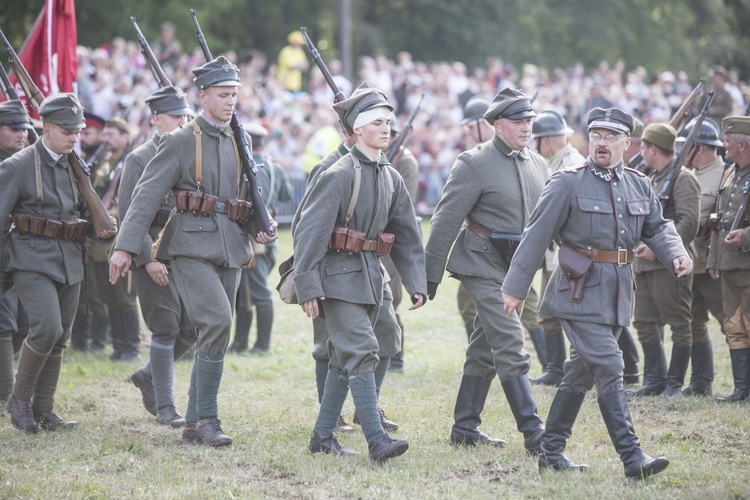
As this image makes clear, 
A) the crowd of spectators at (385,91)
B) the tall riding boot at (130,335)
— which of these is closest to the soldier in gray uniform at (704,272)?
the tall riding boot at (130,335)

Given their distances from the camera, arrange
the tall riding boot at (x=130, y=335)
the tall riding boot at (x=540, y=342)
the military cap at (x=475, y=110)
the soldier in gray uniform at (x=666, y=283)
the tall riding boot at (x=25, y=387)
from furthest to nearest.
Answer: the tall riding boot at (x=130, y=335), the military cap at (x=475, y=110), the tall riding boot at (x=540, y=342), the soldier in gray uniform at (x=666, y=283), the tall riding boot at (x=25, y=387)

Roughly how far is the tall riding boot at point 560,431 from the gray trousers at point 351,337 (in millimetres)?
1127

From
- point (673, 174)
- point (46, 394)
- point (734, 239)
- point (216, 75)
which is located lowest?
point (46, 394)

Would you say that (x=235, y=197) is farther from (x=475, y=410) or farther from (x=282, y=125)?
(x=282, y=125)

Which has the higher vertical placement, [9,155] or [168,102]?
[168,102]

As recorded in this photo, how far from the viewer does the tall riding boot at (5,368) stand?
8.52 m

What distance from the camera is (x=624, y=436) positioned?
607 centimetres

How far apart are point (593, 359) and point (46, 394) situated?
398 cm

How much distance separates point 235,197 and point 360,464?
1.99 meters

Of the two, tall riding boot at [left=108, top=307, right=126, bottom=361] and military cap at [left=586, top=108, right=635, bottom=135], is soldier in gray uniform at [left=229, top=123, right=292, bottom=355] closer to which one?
tall riding boot at [left=108, top=307, right=126, bottom=361]

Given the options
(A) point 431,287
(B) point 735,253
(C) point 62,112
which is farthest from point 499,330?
(C) point 62,112

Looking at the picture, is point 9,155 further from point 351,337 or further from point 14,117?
point 351,337

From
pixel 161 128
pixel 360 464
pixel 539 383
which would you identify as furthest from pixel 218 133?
pixel 539 383

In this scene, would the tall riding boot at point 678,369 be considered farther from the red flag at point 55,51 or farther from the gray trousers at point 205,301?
the red flag at point 55,51
